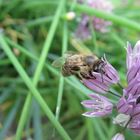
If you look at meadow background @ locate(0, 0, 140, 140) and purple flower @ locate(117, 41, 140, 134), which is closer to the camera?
purple flower @ locate(117, 41, 140, 134)

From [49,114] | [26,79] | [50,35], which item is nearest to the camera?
[49,114]

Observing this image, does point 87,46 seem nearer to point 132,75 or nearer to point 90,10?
point 90,10

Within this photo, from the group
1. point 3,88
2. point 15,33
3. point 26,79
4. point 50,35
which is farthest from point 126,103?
point 15,33

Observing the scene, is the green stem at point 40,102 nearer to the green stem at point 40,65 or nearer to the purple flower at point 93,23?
the green stem at point 40,65

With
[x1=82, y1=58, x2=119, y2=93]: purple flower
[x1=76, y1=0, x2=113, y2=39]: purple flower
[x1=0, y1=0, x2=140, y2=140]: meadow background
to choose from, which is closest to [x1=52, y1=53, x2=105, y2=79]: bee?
[x1=82, y1=58, x2=119, y2=93]: purple flower

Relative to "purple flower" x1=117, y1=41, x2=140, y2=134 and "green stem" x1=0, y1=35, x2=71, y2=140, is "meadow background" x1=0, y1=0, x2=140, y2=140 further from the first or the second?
"purple flower" x1=117, y1=41, x2=140, y2=134

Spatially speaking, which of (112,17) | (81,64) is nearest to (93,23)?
(112,17)

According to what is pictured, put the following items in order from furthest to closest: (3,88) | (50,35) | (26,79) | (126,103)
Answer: (3,88) < (50,35) < (26,79) < (126,103)

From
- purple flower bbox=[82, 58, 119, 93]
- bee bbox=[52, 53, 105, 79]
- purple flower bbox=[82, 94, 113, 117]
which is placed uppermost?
bee bbox=[52, 53, 105, 79]
